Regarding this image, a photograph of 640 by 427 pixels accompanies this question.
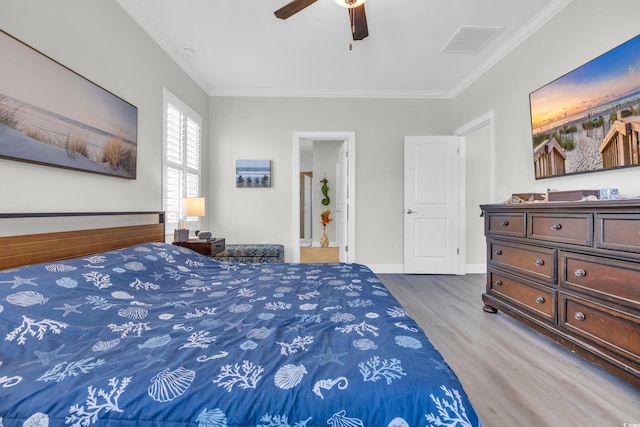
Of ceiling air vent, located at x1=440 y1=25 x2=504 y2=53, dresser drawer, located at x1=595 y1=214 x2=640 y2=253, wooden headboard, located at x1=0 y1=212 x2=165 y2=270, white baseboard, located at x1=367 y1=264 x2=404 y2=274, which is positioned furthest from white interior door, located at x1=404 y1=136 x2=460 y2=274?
wooden headboard, located at x1=0 y1=212 x2=165 y2=270

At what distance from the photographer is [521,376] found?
1.73 m

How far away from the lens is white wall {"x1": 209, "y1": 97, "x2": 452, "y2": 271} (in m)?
4.23

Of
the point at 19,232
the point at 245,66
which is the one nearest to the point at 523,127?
the point at 245,66

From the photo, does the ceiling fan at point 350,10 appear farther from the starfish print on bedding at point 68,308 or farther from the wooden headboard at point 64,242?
the starfish print on bedding at point 68,308

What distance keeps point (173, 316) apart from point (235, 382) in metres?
0.64

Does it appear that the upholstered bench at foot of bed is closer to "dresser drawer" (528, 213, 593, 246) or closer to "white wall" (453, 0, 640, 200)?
"dresser drawer" (528, 213, 593, 246)

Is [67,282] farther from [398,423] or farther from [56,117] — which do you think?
[398,423]

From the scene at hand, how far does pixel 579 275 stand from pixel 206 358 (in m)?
2.28

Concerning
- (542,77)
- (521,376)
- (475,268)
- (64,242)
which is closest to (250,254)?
(64,242)

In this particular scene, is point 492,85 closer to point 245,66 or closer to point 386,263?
point 386,263

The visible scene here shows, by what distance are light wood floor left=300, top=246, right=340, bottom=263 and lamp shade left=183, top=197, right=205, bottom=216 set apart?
2.60 meters

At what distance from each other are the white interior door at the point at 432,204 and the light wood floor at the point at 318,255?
1.85m

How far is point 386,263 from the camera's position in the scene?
14.2 ft

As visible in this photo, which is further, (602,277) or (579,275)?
(579,275)
